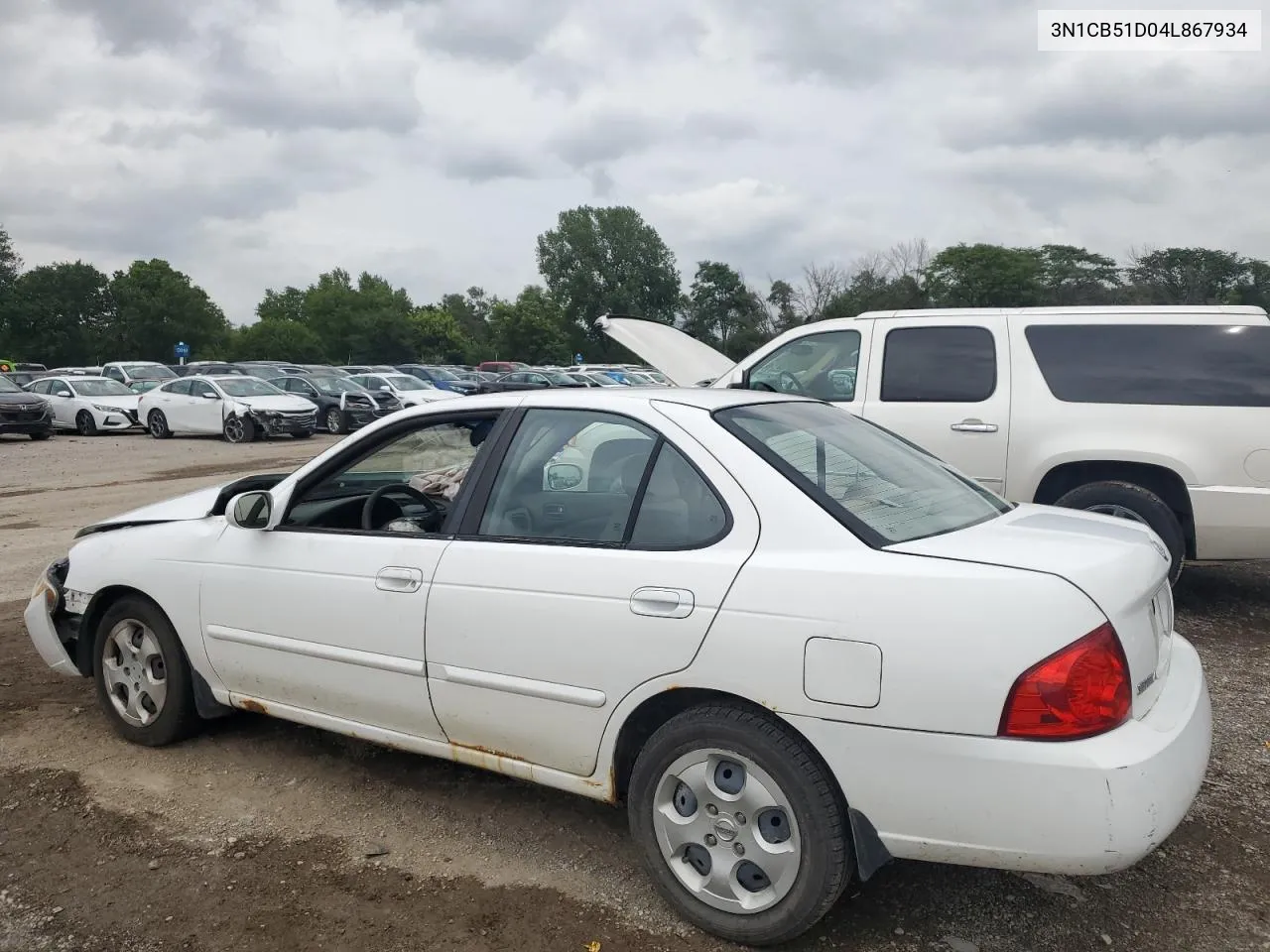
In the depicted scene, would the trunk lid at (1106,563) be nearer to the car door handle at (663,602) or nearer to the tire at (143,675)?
the car door handle at (663,602)

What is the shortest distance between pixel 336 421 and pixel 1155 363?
21.9 metres

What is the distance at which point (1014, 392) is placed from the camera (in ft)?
20.5

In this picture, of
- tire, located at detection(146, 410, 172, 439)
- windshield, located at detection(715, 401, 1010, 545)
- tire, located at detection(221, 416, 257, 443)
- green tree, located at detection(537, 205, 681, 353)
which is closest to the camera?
windshield, located at detection(715, 401, 1010, 545)

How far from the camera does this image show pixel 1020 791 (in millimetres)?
2336

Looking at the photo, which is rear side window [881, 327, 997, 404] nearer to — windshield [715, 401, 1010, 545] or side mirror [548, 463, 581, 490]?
windshield [715, 401, 1010, 545]

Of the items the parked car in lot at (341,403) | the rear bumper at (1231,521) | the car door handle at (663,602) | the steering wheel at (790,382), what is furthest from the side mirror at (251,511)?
the parked car in lot at (341,403)

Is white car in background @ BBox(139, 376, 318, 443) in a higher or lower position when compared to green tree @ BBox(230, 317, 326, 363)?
lower

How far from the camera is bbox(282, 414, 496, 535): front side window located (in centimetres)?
372

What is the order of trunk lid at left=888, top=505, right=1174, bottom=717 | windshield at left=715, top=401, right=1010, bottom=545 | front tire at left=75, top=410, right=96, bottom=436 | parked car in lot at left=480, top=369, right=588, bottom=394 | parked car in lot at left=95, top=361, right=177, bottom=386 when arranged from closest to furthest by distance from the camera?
trunk lid at left=888, top=505, right=1174, bottom=717, windshield at left=715, top=401, right=1010, bottom=545, front tire at left=75, top=410, right=96, bottom=436, parked car in lot at left=95, top=361, right=177, bottom=386, parked car in lot at left=480, top=369, right=588, bottom=394

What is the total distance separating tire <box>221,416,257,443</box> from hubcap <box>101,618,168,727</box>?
60.1ft

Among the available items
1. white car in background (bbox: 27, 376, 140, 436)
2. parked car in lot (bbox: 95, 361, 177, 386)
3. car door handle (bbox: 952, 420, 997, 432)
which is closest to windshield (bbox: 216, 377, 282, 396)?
white car in background (bbox: 27, 376, 140, 436)

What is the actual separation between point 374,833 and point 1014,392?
475 centimetres

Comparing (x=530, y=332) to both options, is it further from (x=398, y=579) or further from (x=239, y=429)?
(x=398, y=579)

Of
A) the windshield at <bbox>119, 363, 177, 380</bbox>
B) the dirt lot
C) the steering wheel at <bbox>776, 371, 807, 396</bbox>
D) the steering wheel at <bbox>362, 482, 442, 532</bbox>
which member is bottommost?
the dirt lot
